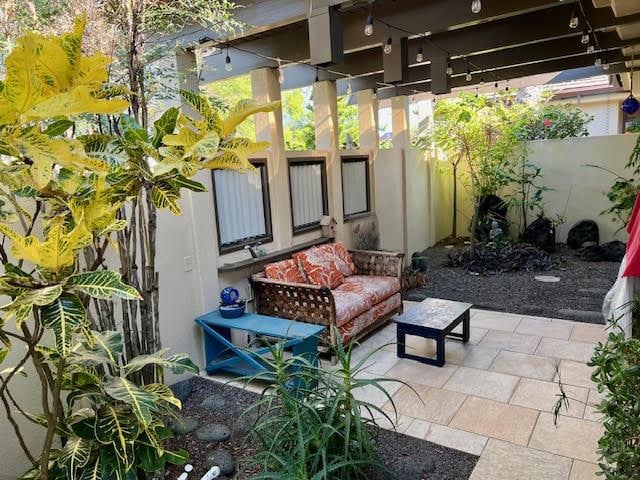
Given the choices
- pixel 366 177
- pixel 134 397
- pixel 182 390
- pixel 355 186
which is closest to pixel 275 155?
pixel 355 186

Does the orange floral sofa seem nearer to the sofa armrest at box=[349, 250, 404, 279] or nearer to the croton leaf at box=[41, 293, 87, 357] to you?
the sofa armrest at box=[349, 250, 404, 279]

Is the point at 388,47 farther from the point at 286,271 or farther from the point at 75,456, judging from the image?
the point at 75,456

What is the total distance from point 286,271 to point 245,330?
3.30 feet

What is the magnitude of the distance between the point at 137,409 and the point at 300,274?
9.51 ft

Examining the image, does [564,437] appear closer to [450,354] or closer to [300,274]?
[450,354]

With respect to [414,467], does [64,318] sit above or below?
above

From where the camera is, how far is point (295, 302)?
399 centimetres

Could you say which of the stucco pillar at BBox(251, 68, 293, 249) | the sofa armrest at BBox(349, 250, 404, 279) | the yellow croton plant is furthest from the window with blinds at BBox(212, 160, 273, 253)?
the yellow croton plant

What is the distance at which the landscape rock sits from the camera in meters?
6.84

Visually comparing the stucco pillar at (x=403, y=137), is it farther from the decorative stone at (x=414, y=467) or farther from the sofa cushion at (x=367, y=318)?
the decorative stone at (x=414, y=467)

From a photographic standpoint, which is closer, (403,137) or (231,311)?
(231,311)

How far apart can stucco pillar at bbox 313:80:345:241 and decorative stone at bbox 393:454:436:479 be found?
346 cm

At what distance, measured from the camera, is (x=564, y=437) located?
2629mm

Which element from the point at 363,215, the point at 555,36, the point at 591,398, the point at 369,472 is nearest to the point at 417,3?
the point at 555,36
